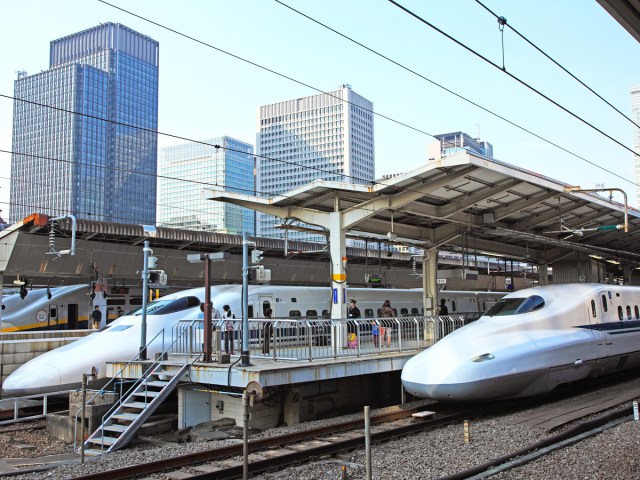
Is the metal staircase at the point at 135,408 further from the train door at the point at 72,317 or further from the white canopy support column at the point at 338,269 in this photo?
the train door at the point at 72,317

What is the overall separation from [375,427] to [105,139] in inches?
7044

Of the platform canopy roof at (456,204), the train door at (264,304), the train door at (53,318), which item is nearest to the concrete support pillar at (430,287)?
the platform canopy roof at (456,204)

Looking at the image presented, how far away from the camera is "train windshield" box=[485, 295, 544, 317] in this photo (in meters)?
14.5

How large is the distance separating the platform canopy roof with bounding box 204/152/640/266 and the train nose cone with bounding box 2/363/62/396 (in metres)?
6.38

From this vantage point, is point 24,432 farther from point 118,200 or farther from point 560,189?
point 118,200

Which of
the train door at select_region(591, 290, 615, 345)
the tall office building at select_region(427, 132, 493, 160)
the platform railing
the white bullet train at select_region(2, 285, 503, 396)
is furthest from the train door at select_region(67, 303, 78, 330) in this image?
the train door at select_region(591, 290, 615, 345)

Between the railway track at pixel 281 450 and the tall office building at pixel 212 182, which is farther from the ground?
the tall office building at pixel 212 182

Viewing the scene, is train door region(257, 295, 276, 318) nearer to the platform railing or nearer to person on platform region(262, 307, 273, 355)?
the platform railing

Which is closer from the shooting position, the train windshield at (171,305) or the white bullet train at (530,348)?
the white bullet train at (530,348)

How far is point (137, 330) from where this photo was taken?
57.6 ft

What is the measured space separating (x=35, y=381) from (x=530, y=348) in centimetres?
1205

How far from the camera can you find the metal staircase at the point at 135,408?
12.3 meters

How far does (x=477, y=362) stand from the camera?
41.3 feet

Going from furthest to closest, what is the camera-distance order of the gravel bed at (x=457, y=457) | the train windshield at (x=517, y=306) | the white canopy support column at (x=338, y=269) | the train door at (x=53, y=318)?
1. the train door at (x=53, y=318)
2. the white canopy support column at (x=338, y=269)
3. the train windshield at (x=517, y=306)
4. the gravel bed at (x=457, y=457)
